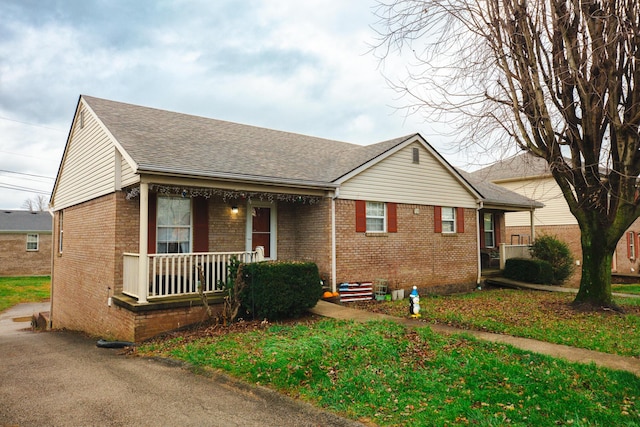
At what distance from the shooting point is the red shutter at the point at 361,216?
12.5m

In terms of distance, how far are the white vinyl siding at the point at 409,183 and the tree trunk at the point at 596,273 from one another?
5.21 meters

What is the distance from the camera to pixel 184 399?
4.92m

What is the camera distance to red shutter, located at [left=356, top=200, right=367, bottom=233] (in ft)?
40.9

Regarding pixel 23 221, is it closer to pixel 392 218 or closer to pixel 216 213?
pixel 216 213

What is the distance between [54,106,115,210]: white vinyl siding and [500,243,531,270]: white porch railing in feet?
50.6

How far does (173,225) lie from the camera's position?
10.7 m

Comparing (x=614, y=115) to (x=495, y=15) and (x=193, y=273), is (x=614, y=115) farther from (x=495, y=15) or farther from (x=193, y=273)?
(x=193, y=273)

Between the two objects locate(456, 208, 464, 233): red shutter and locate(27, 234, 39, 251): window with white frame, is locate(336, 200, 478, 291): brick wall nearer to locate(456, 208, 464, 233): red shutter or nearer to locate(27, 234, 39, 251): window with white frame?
locate(456, 208, 464, 233): red shutter

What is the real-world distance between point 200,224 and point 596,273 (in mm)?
10314

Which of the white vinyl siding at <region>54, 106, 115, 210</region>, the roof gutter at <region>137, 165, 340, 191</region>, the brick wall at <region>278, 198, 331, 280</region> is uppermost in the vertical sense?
the white vinyl siding at <region>54, 106, 115, 210</region>

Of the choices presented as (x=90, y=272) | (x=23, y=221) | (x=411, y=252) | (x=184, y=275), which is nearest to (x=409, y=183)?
(x=411, y=252)

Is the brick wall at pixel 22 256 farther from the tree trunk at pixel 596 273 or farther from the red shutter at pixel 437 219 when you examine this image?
the tree trunk at pixel 596 273

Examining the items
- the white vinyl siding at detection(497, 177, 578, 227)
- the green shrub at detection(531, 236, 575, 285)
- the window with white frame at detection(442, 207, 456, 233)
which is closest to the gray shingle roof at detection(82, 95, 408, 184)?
the window with white frame at detection(442, 207, 456, 233)

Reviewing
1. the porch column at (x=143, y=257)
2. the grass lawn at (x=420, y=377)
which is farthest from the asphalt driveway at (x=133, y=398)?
the porch column at (x=143, y=257)
